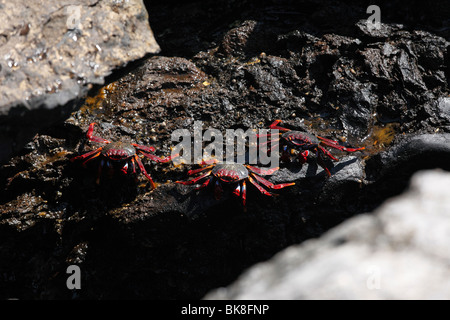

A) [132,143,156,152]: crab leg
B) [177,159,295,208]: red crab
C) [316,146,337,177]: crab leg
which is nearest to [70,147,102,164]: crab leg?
[132,143,156,152]: crab leg

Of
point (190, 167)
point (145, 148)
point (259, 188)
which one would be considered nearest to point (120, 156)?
point (145, 148)

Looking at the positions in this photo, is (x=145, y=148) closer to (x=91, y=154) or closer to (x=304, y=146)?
(x=91, y=154)

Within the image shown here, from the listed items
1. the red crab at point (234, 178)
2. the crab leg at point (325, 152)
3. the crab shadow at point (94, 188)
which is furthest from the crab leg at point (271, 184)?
the crab shadow at point (94, 188)

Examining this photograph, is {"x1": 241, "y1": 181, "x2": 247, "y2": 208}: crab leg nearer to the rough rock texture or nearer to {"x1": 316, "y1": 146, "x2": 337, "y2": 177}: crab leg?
{"x1": 316, "y1": 146, "x2": 337, "y2": 177}: crab leg

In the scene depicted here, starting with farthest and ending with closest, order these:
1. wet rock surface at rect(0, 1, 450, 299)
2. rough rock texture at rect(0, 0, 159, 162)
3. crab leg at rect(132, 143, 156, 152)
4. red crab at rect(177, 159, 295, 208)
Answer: crab leg at rect(132, 143, 156, 152) < wet rock surface at rect(0, 1, 450, 299) < red crab at rect(177, 159, 295, 208) < rough rock texture at rect(0, 0, 159, 162)

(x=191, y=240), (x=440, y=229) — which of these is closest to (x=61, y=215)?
(x=191, y=240)

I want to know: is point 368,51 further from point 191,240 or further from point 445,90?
point 191,240
